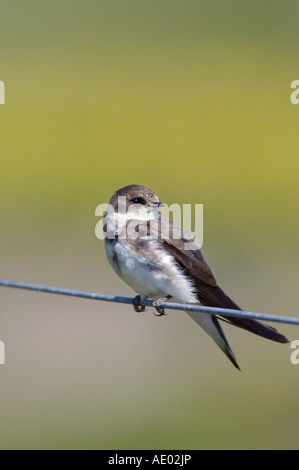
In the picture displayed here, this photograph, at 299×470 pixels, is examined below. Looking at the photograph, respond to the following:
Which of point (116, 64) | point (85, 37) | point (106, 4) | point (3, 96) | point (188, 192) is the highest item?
point (106, 4)

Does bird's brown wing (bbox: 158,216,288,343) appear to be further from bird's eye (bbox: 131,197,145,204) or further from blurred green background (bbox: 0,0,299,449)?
blurred green background (bbox: 0,0,299,449)

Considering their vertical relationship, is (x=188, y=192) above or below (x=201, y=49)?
below

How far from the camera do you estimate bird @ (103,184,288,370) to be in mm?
4219

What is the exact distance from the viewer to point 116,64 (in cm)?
1711

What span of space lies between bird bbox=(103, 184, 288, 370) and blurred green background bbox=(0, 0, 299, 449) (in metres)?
3.07

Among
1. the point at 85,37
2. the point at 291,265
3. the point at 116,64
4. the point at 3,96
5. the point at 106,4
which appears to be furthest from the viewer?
the point at 106,4

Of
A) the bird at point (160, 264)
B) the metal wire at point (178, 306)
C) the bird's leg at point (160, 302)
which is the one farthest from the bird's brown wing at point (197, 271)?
the metal wire at point (178, 306)

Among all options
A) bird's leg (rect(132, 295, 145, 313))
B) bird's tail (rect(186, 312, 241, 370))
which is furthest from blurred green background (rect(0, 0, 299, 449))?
bird's leg (rect(132, 295, 145, 313))

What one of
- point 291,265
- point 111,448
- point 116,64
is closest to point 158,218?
point 111,448

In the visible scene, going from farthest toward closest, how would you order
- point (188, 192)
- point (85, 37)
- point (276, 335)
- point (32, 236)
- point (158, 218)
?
1. point (85, 37)
2. point (188, 192)
3. point (32, 236)
4. point (158, 218)
5. point (276, 335)

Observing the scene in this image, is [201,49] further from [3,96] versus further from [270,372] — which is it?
[270,372]

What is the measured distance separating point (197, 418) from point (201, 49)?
1146 centimetres

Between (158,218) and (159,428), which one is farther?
(159,428)

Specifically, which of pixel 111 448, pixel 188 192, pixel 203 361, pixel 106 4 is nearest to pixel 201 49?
pixel 106 4
